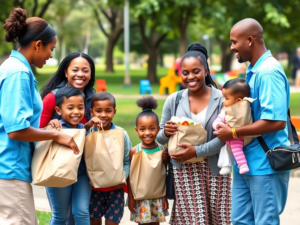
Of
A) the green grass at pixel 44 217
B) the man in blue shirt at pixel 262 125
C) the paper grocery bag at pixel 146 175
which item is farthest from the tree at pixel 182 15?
the man in blue shirt at pixel 262 125

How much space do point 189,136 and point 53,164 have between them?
1.15 m

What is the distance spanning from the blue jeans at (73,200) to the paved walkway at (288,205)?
1408mm

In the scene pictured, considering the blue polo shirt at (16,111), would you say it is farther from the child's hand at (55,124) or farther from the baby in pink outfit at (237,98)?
the baby in pink outfit at (237,98)

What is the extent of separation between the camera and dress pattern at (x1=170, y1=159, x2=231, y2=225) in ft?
13.8

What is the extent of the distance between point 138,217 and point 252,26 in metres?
1.97

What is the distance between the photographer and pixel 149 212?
4.39 m

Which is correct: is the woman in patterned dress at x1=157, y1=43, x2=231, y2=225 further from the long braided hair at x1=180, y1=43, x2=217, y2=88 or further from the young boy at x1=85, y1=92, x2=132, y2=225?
the young boy at x1=85, y1=92, x2=132, y2=225

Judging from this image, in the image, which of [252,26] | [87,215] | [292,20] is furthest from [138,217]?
[292,20]

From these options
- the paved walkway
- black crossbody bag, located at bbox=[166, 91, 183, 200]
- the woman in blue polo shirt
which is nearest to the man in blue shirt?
black crossbody bag, located at bbox=[166, 91, 183, 200]

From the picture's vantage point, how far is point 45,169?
3.61m

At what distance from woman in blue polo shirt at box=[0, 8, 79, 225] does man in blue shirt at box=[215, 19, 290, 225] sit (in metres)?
1.41

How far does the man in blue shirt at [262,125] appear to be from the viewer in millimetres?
3520

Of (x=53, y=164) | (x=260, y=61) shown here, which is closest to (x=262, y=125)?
(x=260, y=61)

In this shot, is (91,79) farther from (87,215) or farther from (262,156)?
(262,156)
